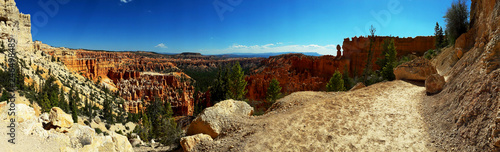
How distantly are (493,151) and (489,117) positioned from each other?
0.99 meters

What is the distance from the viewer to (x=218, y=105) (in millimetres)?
10539

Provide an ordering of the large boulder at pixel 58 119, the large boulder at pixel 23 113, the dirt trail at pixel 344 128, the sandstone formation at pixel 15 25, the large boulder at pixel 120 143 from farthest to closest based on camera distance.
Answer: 1. the sandstone formation at pixel 15 25
2. the large boulder at pixel 120 143
3. the large boulder at pixel 58 119
4. the dirt trail at pixel 344 128
5. the large boulder at pixel 23 113

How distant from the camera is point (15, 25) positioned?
2020 inches

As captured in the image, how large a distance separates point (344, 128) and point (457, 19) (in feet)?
59.5

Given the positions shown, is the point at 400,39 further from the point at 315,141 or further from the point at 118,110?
the point at 118,110

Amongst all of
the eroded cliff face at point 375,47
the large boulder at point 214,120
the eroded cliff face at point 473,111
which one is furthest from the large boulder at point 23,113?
the eroded cliff face at point 375,47

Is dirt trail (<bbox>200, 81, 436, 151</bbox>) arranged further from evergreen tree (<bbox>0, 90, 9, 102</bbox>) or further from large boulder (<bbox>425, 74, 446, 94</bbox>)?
evergreen tree (<bbox>0, 90, 9, 102</bbox>)

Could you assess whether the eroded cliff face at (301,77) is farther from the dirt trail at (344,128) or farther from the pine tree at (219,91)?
the dirt trail at (344,128)

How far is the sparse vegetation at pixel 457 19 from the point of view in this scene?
16.7 meters

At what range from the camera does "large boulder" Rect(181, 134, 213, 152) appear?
26.9ft

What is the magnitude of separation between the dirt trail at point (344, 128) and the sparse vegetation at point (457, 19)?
12.1 metres

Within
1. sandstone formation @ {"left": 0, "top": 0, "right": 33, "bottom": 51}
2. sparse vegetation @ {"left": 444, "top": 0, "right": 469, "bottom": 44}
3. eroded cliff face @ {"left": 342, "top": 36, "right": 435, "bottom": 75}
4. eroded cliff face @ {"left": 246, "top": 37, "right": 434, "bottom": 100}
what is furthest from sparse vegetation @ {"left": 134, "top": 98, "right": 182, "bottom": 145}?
sandstone formation @ {"left": 0, "top": 0, "right": 33, "bottom": 51}

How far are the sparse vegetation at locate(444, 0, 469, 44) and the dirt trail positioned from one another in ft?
39.8

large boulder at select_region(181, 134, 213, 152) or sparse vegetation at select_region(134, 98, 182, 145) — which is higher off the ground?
large boulder at select_region(181, 134, 213, 152)
